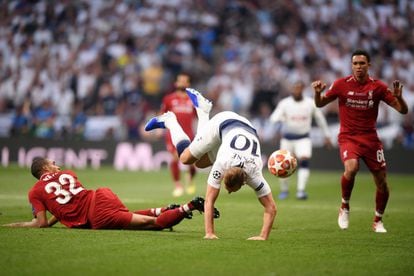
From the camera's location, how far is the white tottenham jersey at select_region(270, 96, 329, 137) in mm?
19031

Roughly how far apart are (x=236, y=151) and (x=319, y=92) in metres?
2.18

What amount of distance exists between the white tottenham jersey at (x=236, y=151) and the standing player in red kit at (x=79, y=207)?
880 millimetres

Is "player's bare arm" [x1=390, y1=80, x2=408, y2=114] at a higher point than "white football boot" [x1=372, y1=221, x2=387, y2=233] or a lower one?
higher

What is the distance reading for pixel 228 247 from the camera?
9.74m

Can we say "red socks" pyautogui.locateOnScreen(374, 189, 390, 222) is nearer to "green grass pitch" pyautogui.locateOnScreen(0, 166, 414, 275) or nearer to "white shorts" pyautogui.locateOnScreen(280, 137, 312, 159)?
"green grass pitch" pyautogui.locateOnScreen(0, 166, 414, 275)

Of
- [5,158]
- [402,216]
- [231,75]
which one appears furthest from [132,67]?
[402,216]

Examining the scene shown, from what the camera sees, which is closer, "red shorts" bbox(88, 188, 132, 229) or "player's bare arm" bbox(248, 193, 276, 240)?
"player's bare arm" bbox(248, 193, 276, 240)

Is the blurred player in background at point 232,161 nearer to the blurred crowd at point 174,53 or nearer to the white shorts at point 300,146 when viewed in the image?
the white shorts at point 300,146

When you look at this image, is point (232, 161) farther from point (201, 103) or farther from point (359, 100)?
point (359, 100)

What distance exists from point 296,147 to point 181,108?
2.95 meters

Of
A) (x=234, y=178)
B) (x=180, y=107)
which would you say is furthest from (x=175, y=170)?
(x=234, y=178)

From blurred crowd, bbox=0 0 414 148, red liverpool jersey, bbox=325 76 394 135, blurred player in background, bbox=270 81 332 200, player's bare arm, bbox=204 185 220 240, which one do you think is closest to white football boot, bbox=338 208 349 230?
red liverpool jersey, bbox=325 76 394 135

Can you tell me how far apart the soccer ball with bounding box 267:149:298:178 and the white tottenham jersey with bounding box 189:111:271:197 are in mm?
1429

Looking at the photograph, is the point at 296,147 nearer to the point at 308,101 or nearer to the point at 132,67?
the point at 308,101
